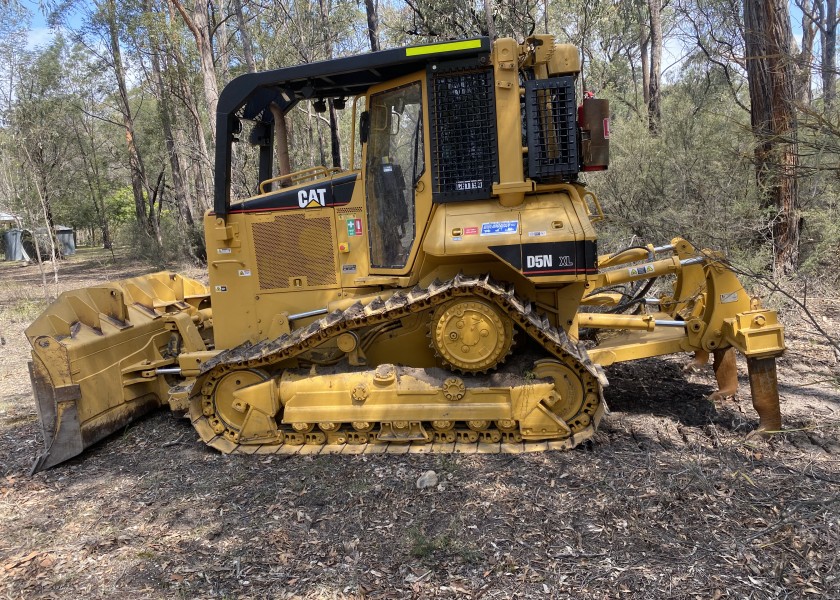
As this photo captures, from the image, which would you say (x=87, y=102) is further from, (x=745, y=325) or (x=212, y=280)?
(x=745, y=325)

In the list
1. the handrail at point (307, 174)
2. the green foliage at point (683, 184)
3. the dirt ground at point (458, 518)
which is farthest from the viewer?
the green foliage at point (683, 184)

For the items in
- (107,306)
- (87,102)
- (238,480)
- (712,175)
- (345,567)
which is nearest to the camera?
(345,567)

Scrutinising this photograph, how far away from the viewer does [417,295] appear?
14.6ft

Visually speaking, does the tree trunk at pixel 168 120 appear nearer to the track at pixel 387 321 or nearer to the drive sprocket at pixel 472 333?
the track at pixel 387 321

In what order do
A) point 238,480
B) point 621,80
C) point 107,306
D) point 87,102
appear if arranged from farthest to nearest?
point 87,102, point 621,80, point 107,306, point 238,480

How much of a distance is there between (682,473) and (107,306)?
16.9 ft

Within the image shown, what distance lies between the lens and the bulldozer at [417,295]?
4410 mm

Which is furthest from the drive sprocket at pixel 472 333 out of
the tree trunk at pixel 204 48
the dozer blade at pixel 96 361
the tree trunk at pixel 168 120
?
the tree trunk at pixel 168 120

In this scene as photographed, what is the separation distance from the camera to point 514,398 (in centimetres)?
447

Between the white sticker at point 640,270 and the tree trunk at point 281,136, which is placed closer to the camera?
the white sticker at point 640,270

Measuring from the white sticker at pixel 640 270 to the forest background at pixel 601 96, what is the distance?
0.94m

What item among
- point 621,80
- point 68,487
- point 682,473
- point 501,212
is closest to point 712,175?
point 501,212

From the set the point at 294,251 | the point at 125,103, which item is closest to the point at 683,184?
the point at 294,251

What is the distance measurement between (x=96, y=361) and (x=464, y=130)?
144 inches
